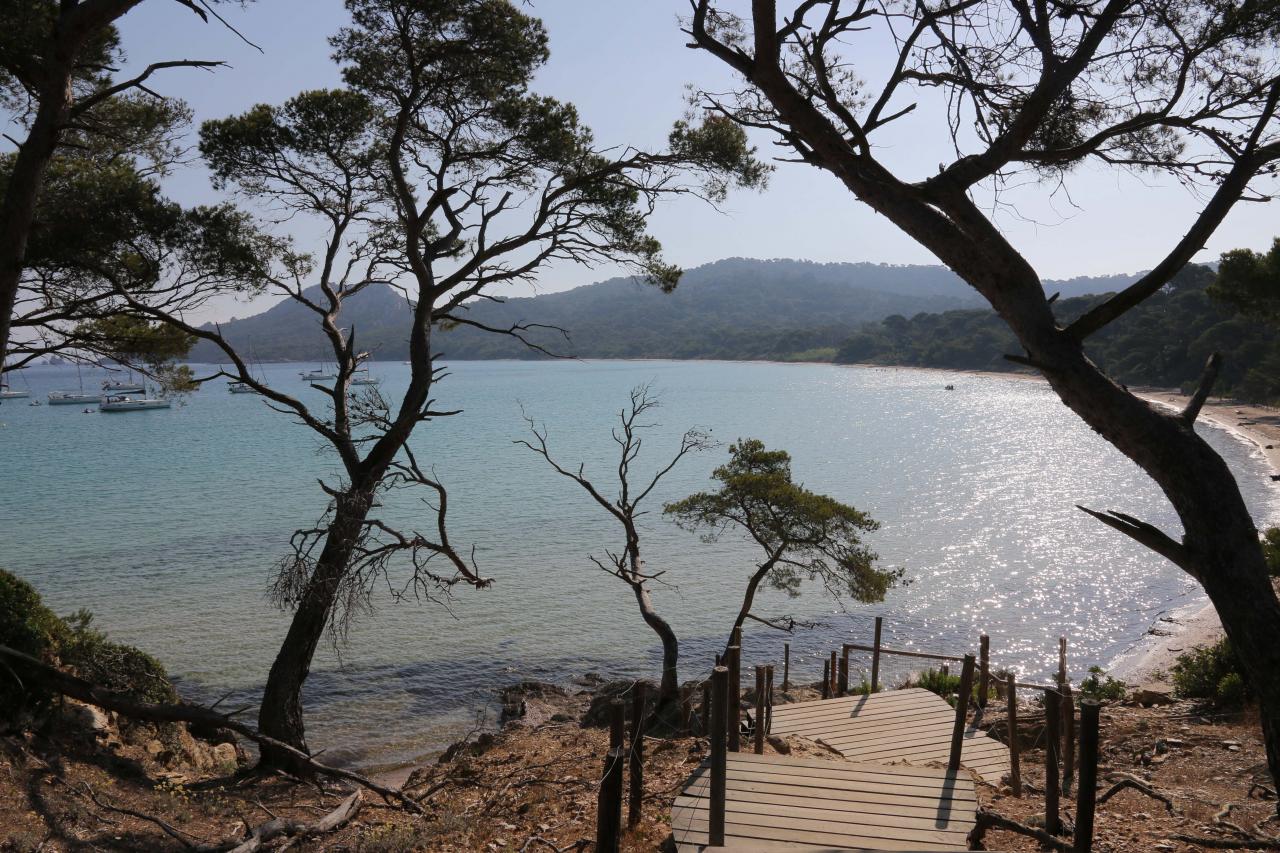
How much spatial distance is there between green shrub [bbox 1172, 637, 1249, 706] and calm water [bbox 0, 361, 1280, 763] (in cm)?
740

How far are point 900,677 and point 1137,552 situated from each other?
1748cm

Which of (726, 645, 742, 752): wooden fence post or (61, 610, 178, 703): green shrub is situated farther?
(61, 610, 178, 703): green shrub

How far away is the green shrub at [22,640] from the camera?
26.3 ft

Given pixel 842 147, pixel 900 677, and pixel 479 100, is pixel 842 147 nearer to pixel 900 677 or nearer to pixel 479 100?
pixel 479 100

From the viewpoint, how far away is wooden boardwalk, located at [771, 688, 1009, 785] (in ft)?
30.9

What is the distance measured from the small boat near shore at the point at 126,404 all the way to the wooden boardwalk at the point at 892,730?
98534mm

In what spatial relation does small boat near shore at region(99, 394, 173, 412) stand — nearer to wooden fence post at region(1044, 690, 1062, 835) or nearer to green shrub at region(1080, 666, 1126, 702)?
green shrub at region(1080, 666, 1126, 702)

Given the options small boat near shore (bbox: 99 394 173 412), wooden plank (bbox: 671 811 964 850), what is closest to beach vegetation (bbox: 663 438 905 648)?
wooden plank (bbox: 671 811 964 850)

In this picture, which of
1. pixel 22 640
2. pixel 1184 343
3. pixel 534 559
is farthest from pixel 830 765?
pixel 1184 343

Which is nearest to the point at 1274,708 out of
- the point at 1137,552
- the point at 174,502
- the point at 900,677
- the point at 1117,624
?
the point at 900,677

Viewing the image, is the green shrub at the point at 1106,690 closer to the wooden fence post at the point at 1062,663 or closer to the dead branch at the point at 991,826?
the wooden fence post at the point at 1062,663

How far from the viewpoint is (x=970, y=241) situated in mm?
4062

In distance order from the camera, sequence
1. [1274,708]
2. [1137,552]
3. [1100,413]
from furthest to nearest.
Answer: [1137,552]
[1100,413]
[1274,708]

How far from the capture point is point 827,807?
583 cm
